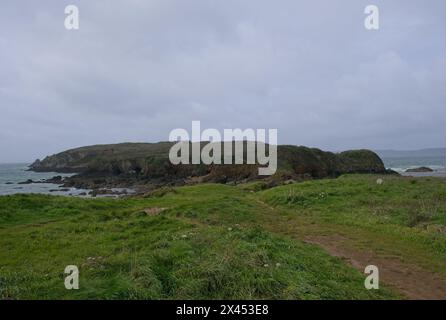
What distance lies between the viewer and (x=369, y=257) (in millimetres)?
13633

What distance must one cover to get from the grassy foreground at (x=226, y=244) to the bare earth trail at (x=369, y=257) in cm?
9

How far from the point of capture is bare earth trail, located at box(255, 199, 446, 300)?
1065 cm

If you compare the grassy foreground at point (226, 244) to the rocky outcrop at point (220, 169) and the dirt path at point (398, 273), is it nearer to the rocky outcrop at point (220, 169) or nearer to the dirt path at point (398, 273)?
the dirt path at point (398, 273)

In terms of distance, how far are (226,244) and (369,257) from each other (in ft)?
17.6

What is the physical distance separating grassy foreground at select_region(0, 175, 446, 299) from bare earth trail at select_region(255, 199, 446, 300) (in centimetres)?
9

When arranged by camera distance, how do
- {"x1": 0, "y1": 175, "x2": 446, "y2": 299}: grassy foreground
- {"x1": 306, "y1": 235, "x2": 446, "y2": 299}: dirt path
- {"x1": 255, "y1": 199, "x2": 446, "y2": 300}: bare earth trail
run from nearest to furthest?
{"x1": 0, "y1": 175, "x2": 446, "y2": 299}: grassy foreground → {"x1": 306, "y1": 235, "x2": 446, "y2": 299}: dirt path → {"x1": 255, "y1": 199, "x2": 446, "y2": 300}: bare earth trail

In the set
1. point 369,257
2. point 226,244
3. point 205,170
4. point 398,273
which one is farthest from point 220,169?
point 398,273

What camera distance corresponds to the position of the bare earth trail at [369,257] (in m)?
10.6

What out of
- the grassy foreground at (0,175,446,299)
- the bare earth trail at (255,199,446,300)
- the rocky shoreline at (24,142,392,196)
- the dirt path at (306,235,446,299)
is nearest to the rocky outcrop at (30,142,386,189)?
the rocky shoreline at (24,142,392,196)

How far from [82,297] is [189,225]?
9601mm

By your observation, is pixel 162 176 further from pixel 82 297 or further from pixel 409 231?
pixel 82 297

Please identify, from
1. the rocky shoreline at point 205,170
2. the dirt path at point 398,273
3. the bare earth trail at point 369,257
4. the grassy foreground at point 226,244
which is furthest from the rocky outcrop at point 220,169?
the dirt path at point 398,273

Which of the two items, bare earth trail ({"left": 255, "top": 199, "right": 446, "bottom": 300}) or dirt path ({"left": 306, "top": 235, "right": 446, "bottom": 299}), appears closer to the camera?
dirt path ({"left": 306, "top": 235, "right": 446, "bottom": 299})

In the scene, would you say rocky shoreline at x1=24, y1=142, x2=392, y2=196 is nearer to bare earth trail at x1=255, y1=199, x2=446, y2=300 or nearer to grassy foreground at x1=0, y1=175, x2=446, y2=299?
grassy foreground at x1=0, y1=175, x2=446, y2=299
